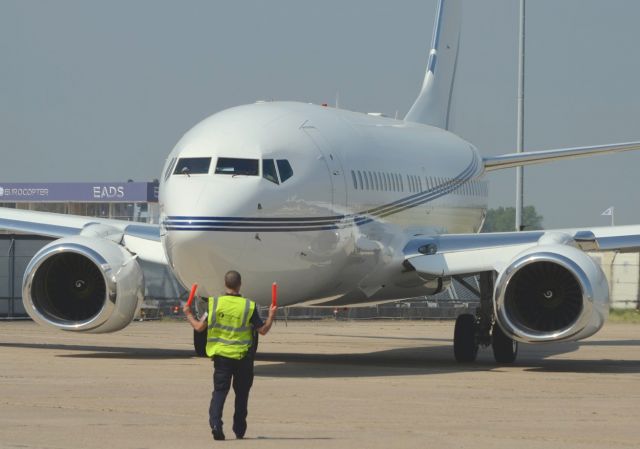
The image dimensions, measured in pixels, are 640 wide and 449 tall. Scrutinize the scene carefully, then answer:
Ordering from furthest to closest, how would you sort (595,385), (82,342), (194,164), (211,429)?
(82,342) → (194,164) → (595,385) → (211,429)

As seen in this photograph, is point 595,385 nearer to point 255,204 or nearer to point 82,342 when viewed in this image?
point 255,204

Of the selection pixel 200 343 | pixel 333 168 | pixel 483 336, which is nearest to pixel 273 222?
pixel 333 168

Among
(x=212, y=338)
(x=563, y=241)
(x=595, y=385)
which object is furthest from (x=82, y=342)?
(x=212, y=338)

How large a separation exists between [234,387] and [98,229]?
13.1m

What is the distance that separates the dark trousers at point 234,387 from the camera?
13.6 meters

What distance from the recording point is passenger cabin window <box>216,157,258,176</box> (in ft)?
70.0

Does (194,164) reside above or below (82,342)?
above

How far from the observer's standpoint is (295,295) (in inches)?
886

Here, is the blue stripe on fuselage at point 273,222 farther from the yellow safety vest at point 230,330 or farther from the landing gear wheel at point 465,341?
the yellow safety vest at point 230,330

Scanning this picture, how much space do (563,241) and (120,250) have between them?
737 cm

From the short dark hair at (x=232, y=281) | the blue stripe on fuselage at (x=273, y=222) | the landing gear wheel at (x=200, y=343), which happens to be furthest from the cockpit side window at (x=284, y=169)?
the short dark hair at (x=232, y=281)

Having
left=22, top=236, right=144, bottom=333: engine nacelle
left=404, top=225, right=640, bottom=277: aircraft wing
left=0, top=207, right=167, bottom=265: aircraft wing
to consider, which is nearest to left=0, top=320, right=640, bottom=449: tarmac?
left=22, top=236, right=144, bottom=333: engine nacelle

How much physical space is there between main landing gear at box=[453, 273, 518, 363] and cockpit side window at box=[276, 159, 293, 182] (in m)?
5.10

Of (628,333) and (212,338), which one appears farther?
(628,333)
